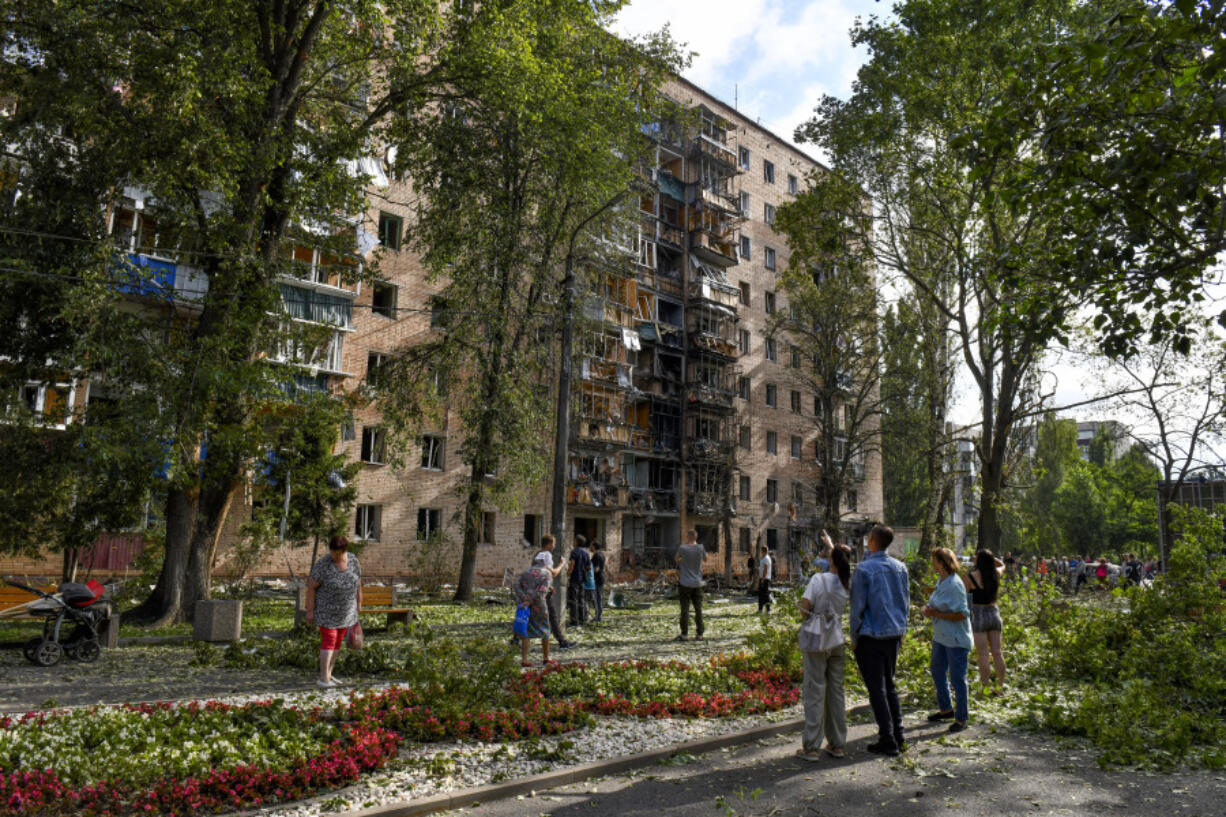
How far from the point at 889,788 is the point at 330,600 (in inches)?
273

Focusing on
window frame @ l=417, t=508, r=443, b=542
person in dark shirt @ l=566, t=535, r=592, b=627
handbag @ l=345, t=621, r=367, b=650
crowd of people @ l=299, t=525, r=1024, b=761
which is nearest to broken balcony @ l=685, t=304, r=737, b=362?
window frame @ l=417, t=508, r=443, b=542

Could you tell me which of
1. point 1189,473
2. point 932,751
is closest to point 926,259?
point 1189,473

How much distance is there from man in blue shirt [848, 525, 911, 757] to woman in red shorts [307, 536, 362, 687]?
19.8ft

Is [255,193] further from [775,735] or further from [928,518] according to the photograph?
[928,518]

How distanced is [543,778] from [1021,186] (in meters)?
8.59

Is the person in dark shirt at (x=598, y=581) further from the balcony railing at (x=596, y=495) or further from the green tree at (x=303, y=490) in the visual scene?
the balcony railing at (x=596, y=495)

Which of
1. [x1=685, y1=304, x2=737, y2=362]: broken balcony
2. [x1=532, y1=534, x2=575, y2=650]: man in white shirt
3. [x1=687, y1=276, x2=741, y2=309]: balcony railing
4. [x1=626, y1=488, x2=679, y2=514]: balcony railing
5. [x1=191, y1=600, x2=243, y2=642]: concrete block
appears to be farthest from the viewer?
[x1=687, y1=276, x2=741, y2=309]: balcony railing

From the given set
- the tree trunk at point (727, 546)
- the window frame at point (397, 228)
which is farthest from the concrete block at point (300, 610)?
the tree trunk at point (727, 546)

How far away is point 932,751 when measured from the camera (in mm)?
7887

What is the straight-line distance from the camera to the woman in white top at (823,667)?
7.56 m

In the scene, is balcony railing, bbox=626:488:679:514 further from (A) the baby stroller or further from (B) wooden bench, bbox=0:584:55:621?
(A) the baby stroller

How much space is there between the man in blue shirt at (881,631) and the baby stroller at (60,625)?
11.1 metres

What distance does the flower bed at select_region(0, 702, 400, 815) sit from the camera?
5.54 meters

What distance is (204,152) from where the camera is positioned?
615 inches
